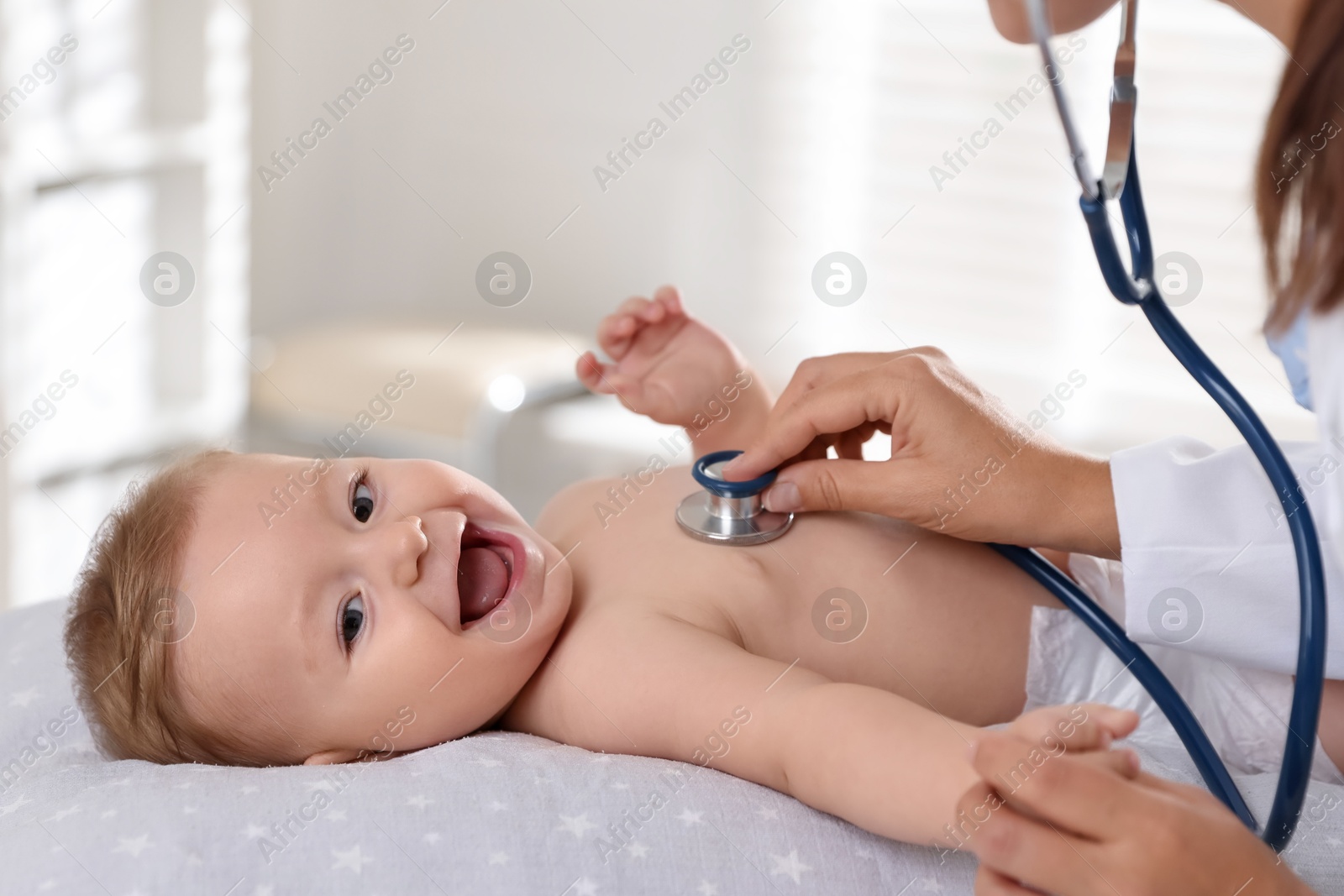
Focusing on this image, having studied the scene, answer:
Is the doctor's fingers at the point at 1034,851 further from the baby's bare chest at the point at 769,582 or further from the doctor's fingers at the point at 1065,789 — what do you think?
the baby's bare chest at the point at 769,582

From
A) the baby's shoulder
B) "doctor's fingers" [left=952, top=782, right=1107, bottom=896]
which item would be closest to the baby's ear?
the baby's shoulder

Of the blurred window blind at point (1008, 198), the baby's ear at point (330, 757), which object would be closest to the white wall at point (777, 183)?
the blurred window blind at point (1008, 198)

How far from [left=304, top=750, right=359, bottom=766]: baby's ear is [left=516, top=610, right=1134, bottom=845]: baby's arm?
154mm

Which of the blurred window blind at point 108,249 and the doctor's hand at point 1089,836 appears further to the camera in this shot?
the blurred window blind at point 108,249

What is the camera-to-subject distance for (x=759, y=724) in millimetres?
896

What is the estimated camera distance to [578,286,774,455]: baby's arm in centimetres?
130

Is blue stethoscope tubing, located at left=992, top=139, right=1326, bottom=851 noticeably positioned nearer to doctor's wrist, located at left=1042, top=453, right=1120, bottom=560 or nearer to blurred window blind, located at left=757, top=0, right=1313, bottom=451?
doctor's wrist, located at left=1042, top=453, right=1120, bottom=560

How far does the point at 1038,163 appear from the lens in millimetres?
2535

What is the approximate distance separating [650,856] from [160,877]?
0.32 metres

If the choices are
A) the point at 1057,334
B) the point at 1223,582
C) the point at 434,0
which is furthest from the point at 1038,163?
the point at 1223,582

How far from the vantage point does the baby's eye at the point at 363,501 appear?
44.7 inches

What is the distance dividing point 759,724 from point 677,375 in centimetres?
50

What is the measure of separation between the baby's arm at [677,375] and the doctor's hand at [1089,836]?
70cm

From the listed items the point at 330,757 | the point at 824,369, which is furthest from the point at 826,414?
the point at 330,757
